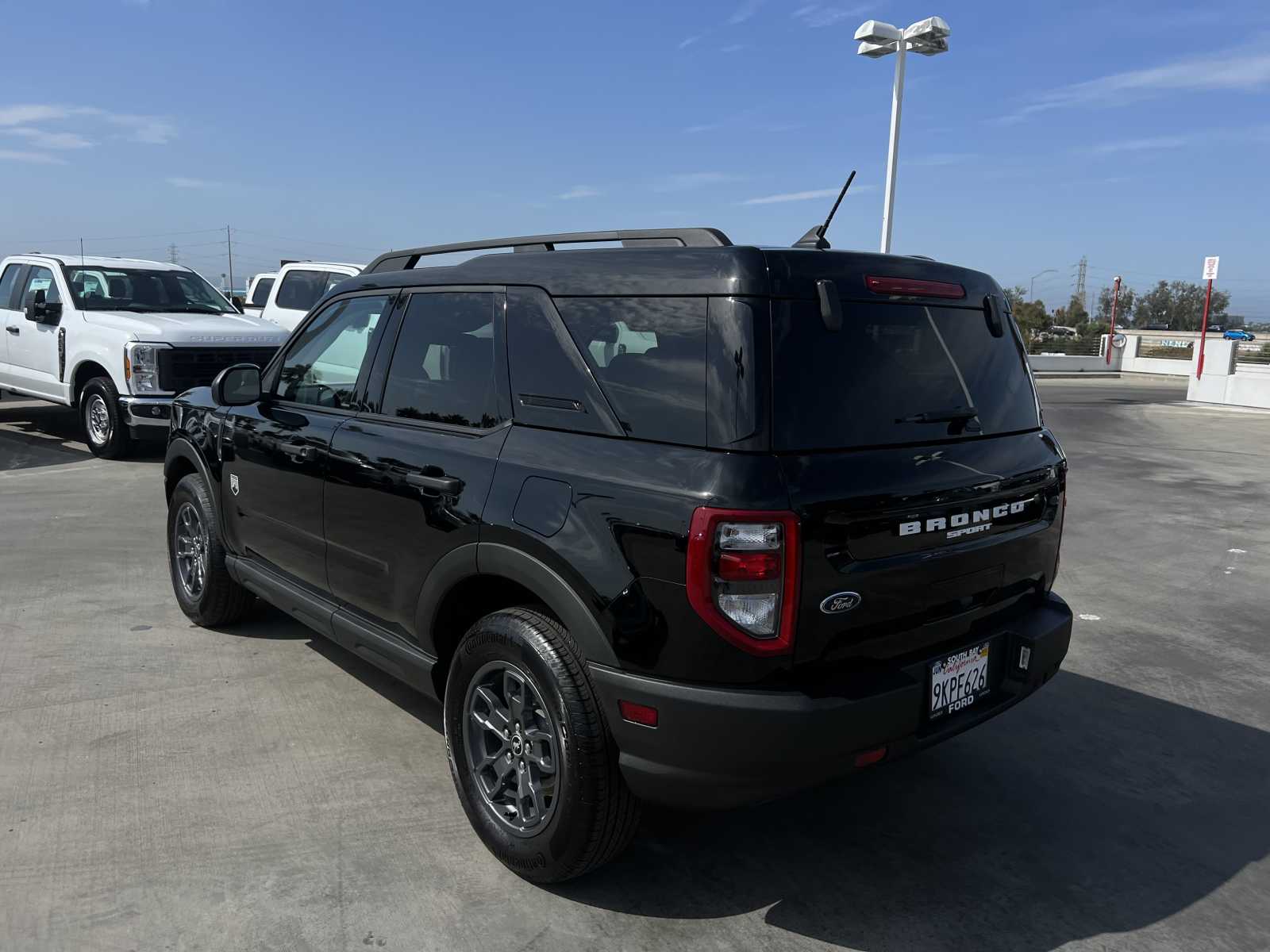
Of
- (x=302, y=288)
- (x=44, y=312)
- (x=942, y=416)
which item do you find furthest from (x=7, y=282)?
(x=942, y=416)

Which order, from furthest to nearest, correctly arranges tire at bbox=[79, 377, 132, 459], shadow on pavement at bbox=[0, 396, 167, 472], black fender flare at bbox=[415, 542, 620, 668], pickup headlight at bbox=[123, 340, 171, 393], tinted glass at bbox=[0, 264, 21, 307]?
tinted glass at bbox=[0, 264, 21, 307], shadow on pavement at bbox=[0, 396, 167, 472], tire at bbox=[79, 377, 132, 459], pickup headlight at bbox=[123, 340, 171, 393], black fender flare at bbox=[415, 542, 620, 668]

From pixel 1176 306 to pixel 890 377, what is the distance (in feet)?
340

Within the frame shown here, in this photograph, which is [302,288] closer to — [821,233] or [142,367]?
[142,367]

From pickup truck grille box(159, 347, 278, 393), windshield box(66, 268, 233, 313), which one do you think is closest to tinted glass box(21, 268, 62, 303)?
windshield box(66, 268, 233, 313)

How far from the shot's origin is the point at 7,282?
487 inches

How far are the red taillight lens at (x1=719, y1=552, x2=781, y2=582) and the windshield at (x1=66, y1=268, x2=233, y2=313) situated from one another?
10740 mm

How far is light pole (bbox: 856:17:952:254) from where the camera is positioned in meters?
16.9

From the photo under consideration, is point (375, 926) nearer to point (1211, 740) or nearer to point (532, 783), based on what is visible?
point (532, 783)

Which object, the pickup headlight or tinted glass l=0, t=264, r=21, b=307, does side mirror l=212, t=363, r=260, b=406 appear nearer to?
the pickup headlight

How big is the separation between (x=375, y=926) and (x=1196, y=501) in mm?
9628

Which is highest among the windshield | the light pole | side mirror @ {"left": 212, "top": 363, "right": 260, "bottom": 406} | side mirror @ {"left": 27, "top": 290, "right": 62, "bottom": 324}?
the light pole

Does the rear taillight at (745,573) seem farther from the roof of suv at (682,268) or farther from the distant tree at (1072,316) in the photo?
the distant tree at (1072,316)

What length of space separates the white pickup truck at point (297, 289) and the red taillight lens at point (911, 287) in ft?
39.8

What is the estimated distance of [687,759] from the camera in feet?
8.68
